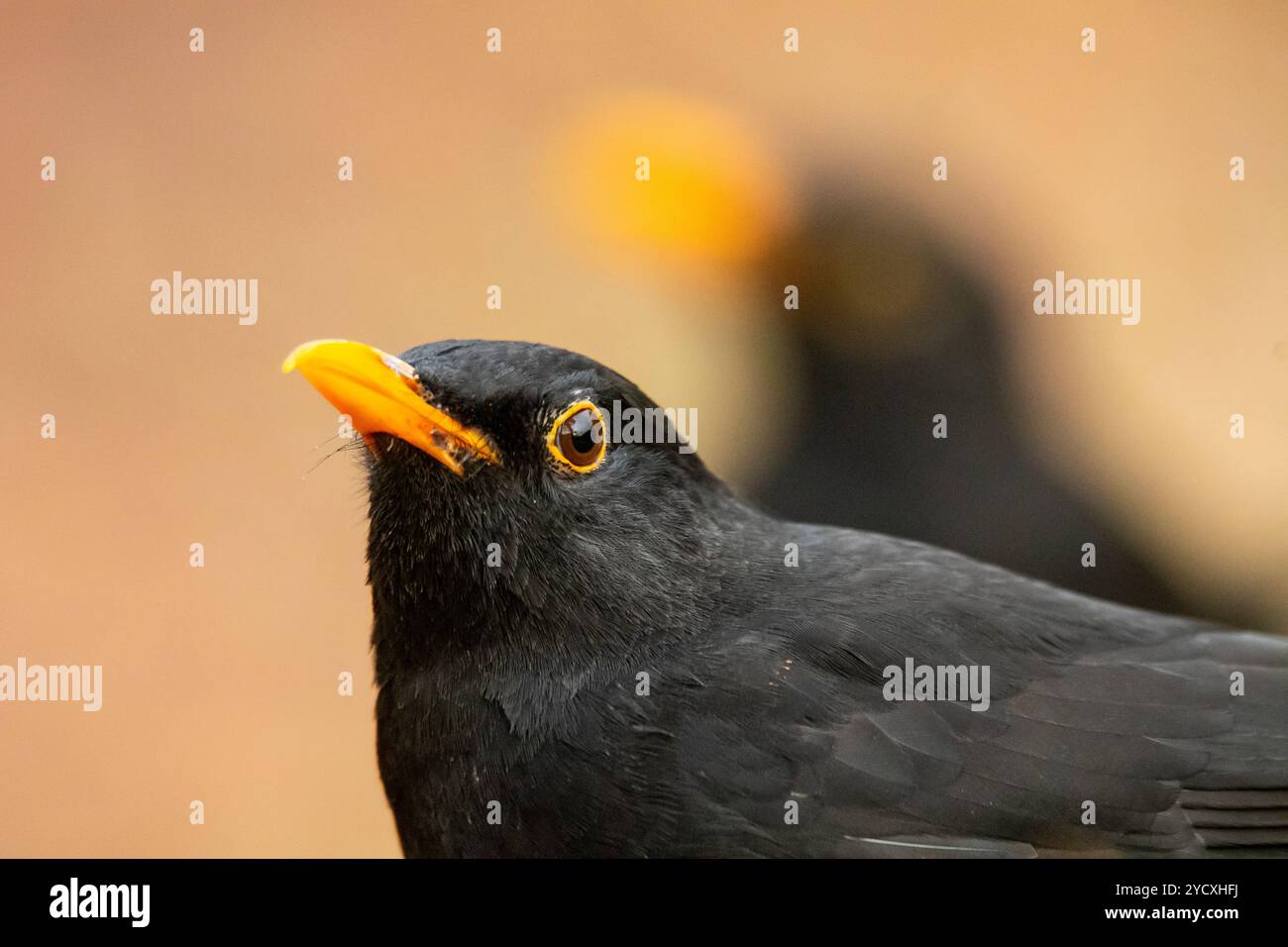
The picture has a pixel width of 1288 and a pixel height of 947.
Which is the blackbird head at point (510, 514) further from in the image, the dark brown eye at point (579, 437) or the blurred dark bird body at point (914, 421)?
the blurred dark bird body at point (914, 421)

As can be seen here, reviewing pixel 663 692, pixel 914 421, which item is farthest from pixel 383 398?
pixel 914 421

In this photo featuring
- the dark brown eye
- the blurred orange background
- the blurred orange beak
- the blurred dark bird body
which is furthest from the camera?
the blurred orange background

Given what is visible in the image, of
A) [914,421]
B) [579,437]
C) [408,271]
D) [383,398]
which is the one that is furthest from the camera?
[408,271]

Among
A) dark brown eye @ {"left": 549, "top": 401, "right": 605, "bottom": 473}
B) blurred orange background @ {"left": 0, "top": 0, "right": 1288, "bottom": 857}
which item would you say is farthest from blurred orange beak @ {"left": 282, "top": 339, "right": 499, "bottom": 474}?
blurred orange background @ {"left": 0, "top": 0, "right": 1288, "bottom": 857}

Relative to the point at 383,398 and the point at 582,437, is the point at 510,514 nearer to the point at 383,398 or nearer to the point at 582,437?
the point at 582,437

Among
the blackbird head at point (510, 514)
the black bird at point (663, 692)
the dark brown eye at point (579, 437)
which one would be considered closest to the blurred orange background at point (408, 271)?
the black bird at point (663, 692)

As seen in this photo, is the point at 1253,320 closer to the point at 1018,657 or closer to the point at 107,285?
the point at 1018,657

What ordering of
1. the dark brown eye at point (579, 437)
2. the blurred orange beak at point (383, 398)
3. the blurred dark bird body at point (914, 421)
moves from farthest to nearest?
the blurred dark bird body at point (914, 421) → the dark brown eye at point (579, 437) → the blurred orange beak at point (383, 398)

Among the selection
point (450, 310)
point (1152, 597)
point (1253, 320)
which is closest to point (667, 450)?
point (1152, 597)

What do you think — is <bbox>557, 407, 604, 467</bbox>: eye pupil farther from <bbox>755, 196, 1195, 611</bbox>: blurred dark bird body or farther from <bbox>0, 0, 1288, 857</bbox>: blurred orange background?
<bbox>0, 0, 1288, 857</bbox>: blurred orange background
